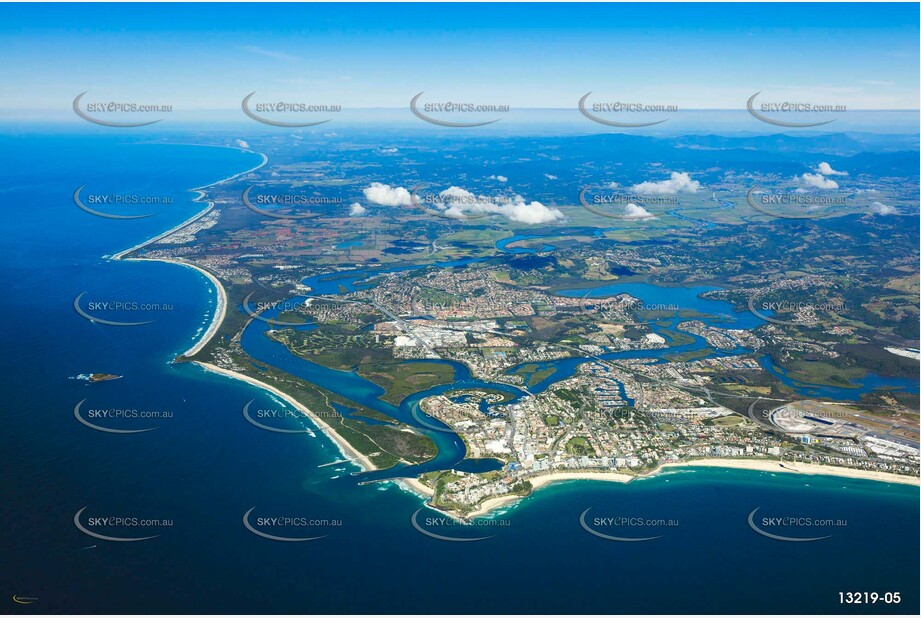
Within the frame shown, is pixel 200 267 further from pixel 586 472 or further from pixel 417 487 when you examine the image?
pixel 586 472

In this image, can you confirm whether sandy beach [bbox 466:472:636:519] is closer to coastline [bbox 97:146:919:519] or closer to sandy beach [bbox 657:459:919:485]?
coastline [bbox 97:146:919:519]

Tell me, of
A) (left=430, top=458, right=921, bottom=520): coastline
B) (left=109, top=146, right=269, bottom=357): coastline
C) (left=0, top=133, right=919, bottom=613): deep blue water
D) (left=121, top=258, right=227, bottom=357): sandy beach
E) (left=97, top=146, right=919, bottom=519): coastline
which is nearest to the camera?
(left=0, top=133, right=919, bottom=613): deep blue water

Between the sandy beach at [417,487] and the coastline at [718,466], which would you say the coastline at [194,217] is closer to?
the sandy beach at [417,487]

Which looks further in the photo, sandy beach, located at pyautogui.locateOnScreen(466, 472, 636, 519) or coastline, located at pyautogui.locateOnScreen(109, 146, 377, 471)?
coastline, located at pyautogui.locateOnScreen(109, 146, 377, 471)

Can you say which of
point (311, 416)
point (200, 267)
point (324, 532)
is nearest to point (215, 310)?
point (200, 267)

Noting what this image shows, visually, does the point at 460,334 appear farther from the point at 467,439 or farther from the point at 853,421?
the point at 853,421

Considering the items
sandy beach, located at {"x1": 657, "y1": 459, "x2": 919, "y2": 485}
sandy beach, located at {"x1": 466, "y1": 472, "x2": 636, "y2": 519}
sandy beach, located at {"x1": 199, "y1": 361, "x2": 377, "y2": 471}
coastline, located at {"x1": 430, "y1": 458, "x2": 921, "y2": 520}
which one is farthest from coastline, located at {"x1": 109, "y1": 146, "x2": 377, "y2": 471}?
sandy beach, located at {"x1": 657, "y1": 459, "x2": 919, "y2": 485}

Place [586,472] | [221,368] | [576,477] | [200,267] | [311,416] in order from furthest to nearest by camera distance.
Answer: [200,267], [221,368], [311,416], [586,472], [576,477]
